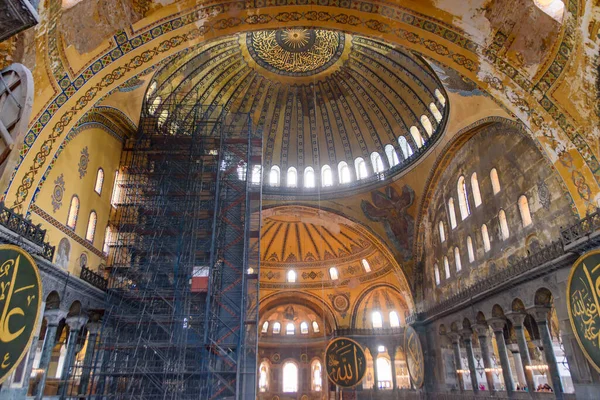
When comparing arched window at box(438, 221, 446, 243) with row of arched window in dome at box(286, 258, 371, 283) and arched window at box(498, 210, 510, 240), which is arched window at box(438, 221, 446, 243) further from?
row of arched window in dome at box(286, 258, 371, 283)

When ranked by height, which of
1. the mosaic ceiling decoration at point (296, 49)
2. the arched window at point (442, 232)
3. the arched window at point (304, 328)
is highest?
the mosaic ceiling decoration at point (296, 49)

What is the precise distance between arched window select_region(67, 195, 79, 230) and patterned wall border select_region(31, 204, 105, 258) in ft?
0.72

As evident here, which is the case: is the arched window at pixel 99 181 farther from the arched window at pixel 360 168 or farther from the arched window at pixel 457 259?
the arched window at pixel 457 259

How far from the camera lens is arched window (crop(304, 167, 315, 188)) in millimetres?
21547

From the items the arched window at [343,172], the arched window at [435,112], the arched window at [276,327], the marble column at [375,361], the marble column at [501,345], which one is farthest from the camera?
the arched window at [276,327]

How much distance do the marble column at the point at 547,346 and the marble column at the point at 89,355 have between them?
12.2 meters

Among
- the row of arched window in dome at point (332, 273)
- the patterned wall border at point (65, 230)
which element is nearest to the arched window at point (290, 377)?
the row of arched window in dome at point (332, 273)

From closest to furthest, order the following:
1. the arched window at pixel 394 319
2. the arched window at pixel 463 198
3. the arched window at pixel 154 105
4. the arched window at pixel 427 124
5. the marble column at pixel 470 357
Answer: the marble column at pixel 470 357 < the arched window at pixel 463 198 < the arched window at pixel 154 105 < the arched window at pixel 427 124 < the arched window at pixel 394 319

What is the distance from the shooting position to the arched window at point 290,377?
2742cm

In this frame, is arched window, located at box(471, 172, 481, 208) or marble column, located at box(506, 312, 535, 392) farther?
arched window, located at box(471, 172, 481, 208)

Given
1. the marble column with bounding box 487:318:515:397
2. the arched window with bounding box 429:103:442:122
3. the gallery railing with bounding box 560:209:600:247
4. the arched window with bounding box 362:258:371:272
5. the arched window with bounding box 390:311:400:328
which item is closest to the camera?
the gallery railing with bounding box 560:209:600:247

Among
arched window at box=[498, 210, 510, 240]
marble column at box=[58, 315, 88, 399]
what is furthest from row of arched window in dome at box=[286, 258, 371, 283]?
marble column at box=[58, 315, 88, 399]

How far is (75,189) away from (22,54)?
16.6 ft

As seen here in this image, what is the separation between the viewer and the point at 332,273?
25781 mm
